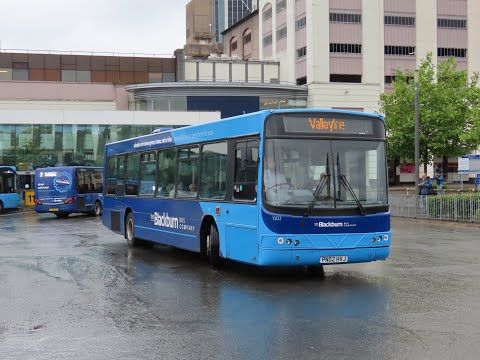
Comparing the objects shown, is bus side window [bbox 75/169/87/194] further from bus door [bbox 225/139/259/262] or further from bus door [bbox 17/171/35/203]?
bus door [bbox 225/139/259/262]

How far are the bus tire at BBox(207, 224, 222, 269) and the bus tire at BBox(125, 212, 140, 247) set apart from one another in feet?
16.6

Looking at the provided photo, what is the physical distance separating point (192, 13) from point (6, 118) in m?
82.1

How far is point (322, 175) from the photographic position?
1077cm

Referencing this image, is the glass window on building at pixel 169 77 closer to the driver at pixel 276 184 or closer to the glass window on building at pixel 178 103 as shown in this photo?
the glass window on building at pixel 178 103

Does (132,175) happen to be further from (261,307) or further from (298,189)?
(261,307)

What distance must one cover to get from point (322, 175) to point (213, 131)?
9.11 ft

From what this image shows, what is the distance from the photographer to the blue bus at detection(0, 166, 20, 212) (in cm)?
3997

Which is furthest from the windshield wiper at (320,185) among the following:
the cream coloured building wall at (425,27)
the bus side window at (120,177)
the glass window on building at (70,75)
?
the glass window on building at (70,75)

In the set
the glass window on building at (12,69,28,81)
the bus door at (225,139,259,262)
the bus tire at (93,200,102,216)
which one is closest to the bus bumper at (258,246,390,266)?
the bus door at (225,139,259,262)

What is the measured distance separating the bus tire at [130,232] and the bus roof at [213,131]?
183cm

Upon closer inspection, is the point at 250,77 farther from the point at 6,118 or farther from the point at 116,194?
the point at 116,194

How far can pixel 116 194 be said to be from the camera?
18344 millimetres

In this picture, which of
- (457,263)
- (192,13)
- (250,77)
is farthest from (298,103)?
(192,13)

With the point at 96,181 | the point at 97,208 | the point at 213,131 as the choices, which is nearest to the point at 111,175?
the point at 213,131
